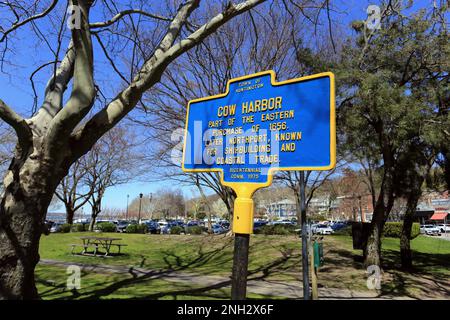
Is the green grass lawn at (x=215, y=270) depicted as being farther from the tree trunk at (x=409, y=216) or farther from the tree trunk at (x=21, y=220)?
the tree trunk at (x=21, y=220)

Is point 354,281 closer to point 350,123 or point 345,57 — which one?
point 350,123

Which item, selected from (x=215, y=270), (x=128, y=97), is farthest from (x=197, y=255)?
(x=128, y=97)

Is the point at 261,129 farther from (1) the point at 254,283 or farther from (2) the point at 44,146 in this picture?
(1) the point at 254,283

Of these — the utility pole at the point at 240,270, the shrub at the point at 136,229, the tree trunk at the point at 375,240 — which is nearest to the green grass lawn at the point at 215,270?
the tree trunk at the point at 375,240

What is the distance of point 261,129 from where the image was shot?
3.58 m

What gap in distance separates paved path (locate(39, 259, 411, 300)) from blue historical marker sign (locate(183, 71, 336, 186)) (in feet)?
17.0

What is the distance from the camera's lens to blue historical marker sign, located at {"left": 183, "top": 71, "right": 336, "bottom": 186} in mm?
3193

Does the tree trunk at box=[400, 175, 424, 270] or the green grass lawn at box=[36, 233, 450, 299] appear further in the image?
the tree trunk at box=[400, 175, 424, 270]

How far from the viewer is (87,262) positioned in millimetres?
13305

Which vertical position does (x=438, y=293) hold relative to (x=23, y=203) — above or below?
below

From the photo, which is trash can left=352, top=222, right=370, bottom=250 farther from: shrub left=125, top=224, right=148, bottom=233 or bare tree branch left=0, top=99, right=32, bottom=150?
shrub left=125, top=224, right=148, bottom=233

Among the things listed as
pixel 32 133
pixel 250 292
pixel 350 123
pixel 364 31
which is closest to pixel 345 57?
pixel 364 31

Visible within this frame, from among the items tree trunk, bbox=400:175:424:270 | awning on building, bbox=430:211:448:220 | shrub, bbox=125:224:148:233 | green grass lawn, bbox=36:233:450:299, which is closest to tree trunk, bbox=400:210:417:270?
tree trunk, bbox=400:175:424:270

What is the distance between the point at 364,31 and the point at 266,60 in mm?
5133
